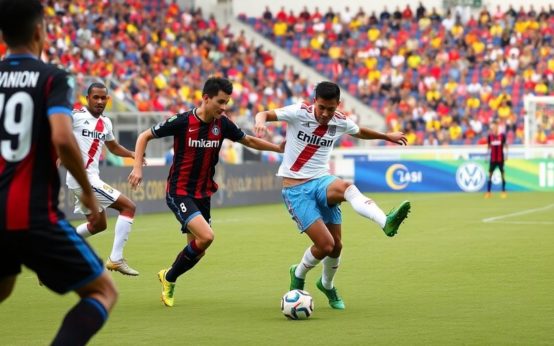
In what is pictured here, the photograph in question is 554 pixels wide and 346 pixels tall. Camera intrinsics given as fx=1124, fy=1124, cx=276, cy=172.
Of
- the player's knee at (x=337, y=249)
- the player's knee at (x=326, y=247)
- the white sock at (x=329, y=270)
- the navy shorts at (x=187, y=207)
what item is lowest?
the white sock at (x=329, y=270)

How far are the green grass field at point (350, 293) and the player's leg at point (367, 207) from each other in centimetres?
84

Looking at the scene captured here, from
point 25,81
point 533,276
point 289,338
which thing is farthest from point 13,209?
point 533,276

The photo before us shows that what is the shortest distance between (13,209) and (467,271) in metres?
8.75

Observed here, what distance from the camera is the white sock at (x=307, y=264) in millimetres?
10391

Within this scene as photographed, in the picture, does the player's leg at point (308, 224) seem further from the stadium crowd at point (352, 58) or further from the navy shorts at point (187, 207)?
the stadium crowd at point (352, 58)

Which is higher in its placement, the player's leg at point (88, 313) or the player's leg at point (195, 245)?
the player's leg at point (88, 313)

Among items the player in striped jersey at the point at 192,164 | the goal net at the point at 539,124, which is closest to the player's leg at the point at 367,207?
the player in striped jersey at the point at 192,164

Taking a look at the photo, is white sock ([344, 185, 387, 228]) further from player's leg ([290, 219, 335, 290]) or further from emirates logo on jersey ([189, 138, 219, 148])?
emirates logo on jersey ([189, 138, 219, 148])

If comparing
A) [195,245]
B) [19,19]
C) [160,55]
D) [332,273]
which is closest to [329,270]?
[332,273]

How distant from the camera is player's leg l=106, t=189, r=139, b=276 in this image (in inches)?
512

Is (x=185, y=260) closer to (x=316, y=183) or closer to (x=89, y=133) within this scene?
(x=316, y=183)

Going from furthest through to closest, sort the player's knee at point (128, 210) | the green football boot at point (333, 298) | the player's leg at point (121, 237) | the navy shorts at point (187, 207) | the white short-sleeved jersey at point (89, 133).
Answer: the player's knee at point (128, 210), the white short-sleeved jersey at point (89, 133), the player's leg at point (121, 237), the navy shorts at point (187, 207), the green football boot at point (333, 298)

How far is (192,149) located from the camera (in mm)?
11242

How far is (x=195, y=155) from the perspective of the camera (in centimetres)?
1125
